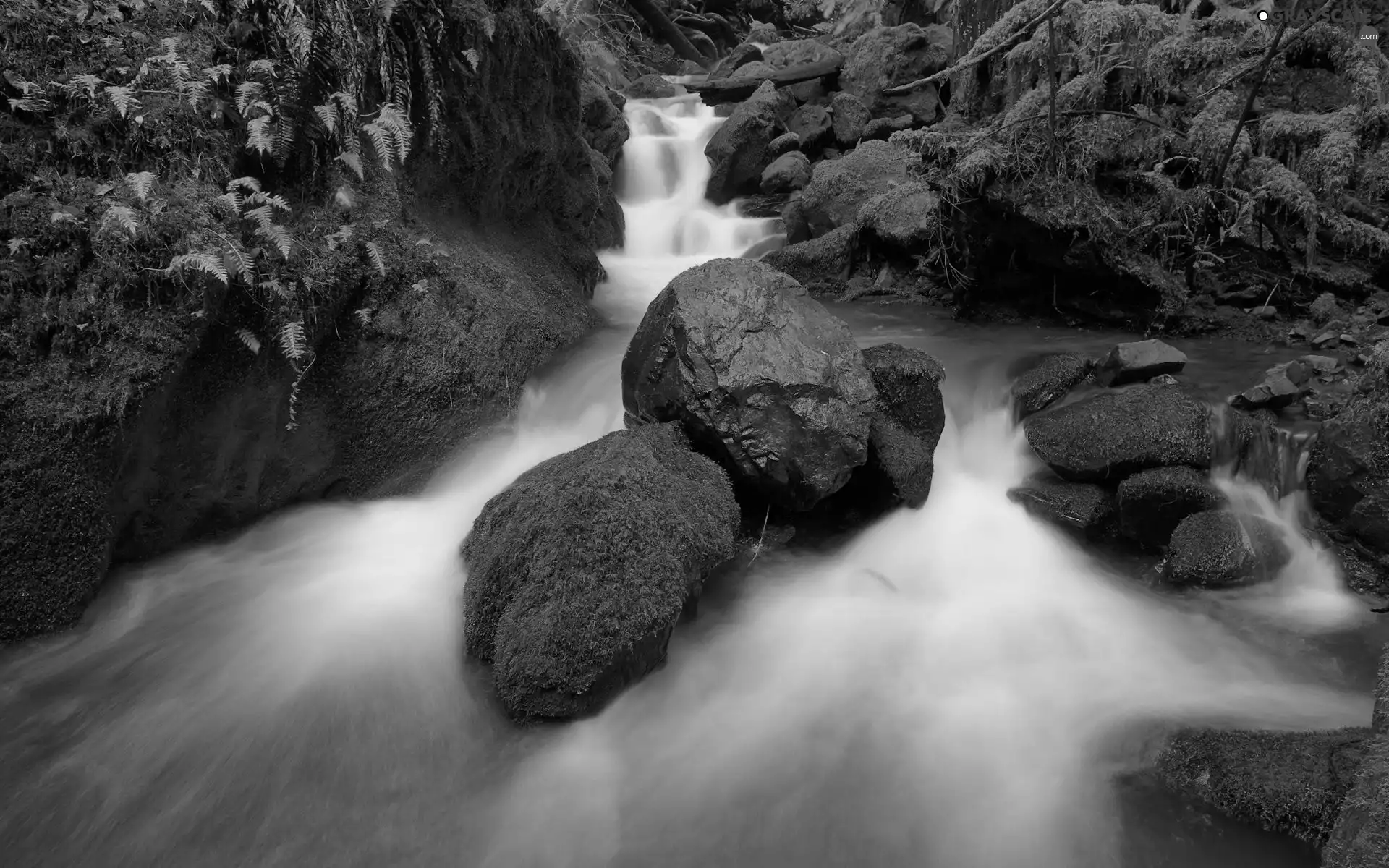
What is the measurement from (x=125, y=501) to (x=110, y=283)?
1.20 metres

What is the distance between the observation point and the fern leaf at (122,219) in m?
3.80

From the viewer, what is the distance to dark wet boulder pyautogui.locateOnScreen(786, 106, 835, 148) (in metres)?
13.7

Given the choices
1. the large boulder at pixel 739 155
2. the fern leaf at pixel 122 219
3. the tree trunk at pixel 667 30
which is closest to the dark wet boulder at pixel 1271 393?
the fern leaf at pixel 122 219

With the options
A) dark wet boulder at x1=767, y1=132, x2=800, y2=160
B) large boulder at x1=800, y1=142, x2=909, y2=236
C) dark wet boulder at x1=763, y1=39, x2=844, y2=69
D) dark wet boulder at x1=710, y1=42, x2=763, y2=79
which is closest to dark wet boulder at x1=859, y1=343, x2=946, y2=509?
large boulder at x1=800, y1=142, x2=909, y2=236

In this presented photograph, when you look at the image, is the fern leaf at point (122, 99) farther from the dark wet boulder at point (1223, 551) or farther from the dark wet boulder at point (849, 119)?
the dark wet boulder at point (849, 119)

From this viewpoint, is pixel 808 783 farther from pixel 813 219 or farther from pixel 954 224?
pixel 813 219

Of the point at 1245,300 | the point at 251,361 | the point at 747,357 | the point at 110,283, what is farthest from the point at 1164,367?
the point at 110,283

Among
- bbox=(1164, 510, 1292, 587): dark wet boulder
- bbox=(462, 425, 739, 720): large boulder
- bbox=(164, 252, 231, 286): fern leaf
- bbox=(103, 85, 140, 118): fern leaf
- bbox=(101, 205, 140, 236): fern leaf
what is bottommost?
bbox=(1164, 510, 1292, 587): dark wet boulder

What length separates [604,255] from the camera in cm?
993

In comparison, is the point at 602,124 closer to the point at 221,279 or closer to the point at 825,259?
the point at 825,259

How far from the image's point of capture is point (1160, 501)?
188 inches

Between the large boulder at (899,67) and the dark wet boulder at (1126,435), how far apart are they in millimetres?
10103

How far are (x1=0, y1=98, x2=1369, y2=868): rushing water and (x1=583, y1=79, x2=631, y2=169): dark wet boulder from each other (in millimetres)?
7745

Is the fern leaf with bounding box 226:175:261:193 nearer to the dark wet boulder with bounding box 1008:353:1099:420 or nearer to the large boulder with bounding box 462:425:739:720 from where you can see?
the large boulder with bounding box 462:425:739:720
